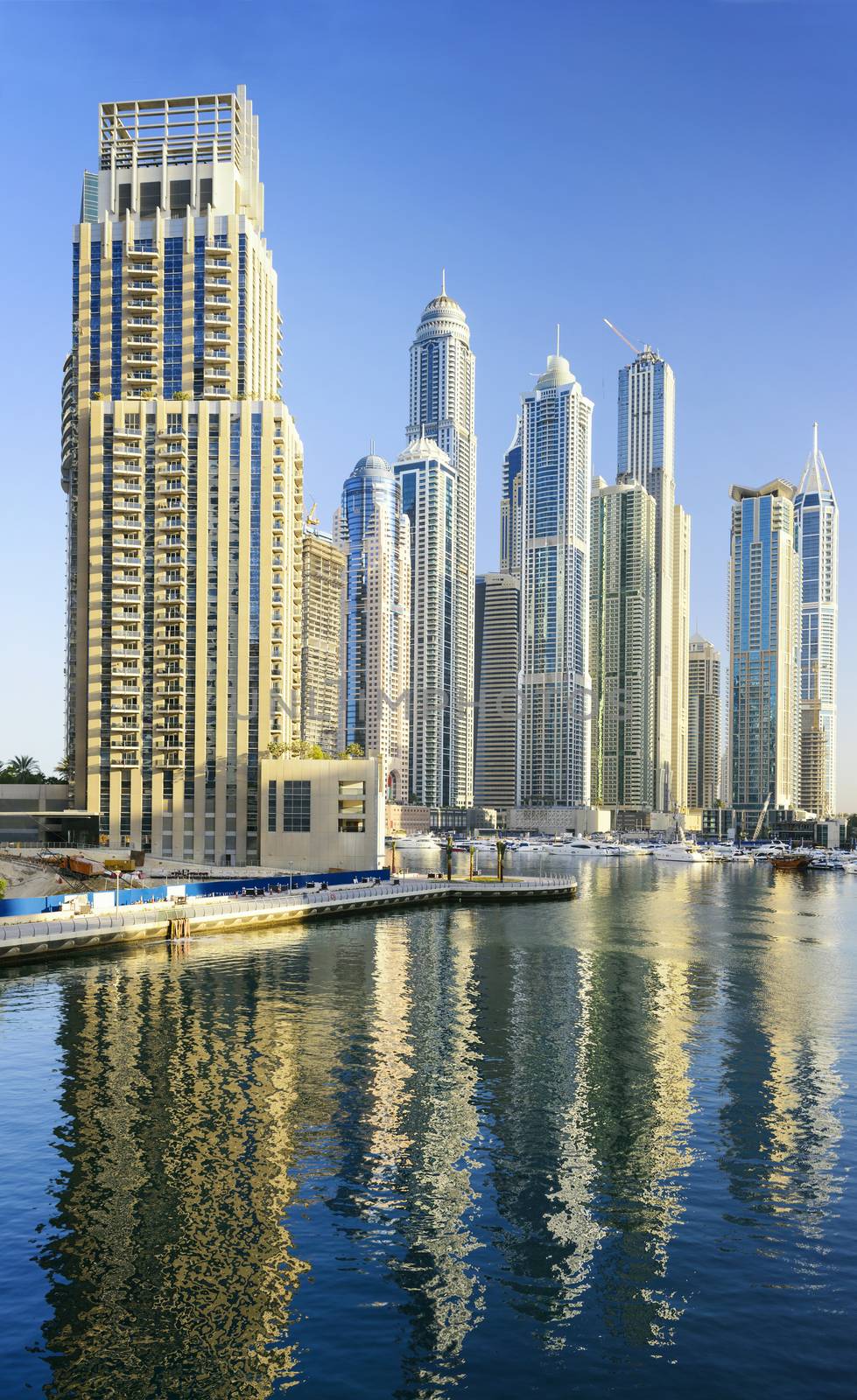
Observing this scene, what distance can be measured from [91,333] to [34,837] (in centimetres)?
8565

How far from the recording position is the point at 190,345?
180 metres

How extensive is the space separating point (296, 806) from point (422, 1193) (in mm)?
123674

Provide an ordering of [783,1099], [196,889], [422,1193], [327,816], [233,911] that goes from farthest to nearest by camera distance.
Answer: [327,816] → [196,889] → [233,911] → [783,1099] → [422,1193]

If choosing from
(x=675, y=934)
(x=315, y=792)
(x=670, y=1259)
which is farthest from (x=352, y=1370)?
(x=315, y=792)

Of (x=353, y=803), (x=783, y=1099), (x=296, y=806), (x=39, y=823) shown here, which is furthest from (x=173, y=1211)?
(x=39, y=823)

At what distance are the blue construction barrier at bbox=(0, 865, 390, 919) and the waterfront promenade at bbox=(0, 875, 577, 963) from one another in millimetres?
1021

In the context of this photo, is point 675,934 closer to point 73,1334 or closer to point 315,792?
point 315,792

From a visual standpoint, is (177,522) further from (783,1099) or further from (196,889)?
(783,1099)

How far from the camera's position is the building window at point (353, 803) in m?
156

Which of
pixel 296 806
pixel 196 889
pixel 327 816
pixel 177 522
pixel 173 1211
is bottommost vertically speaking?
pixel 173 1211

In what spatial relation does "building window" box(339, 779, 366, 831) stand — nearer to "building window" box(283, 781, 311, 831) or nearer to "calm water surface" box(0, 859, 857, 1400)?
"building window" box(283, 781, 311, 831)

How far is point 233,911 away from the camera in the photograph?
112 m

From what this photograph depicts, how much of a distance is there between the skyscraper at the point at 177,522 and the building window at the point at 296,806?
905 centimetres

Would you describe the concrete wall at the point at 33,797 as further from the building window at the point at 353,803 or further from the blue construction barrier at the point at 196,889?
the building window at the point at 353,803
